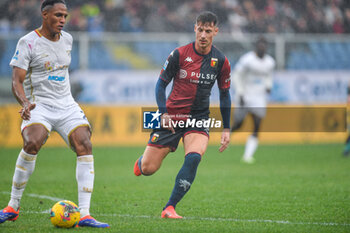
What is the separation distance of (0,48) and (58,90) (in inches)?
454

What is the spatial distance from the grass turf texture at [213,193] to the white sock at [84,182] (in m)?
0.31

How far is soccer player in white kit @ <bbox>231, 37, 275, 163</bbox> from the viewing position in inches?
547

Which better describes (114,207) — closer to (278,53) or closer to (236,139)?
(236,139)

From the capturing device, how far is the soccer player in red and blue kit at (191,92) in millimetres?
6914

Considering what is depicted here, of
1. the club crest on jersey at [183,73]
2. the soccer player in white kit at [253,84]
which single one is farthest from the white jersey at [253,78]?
the club crest on jersey at [183,73]

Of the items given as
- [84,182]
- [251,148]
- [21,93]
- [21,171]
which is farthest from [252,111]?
[21,93]

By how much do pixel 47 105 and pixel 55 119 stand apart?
0.61 ft

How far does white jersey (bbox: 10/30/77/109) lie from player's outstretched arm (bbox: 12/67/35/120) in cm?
12

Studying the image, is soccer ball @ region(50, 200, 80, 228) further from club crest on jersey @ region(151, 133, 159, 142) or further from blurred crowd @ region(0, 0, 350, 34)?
blurred crowd @ region(0, 0, 350, 34)

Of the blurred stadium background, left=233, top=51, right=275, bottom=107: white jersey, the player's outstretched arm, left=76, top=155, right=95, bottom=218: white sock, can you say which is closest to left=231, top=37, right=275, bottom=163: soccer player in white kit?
left=233, top=51, right=275, bottom=107: white jersey

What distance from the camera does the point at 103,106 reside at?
1733cm

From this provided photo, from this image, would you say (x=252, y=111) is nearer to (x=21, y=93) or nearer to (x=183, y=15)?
(x=183, y=15)

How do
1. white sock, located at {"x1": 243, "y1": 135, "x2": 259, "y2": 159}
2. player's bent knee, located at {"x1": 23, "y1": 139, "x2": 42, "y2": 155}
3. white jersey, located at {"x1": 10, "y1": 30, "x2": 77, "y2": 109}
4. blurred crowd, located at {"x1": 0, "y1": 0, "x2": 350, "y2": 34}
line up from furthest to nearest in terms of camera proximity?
blurred crowd, located at {"x1": 0, "y1": 0, "x2": 350, "y2": 34} → white sock, located at {"x1": 243, "y1": 135, "x2": 259, "y2": 159} → white jersey, located at {"x1": 10, "y1": 30, "x2": 77, "y2": 109} → player's bent knee, located at {"x1": 23, "y1": 139, "x2": 42, "y2": 155}

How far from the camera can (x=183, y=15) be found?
20672 mm
